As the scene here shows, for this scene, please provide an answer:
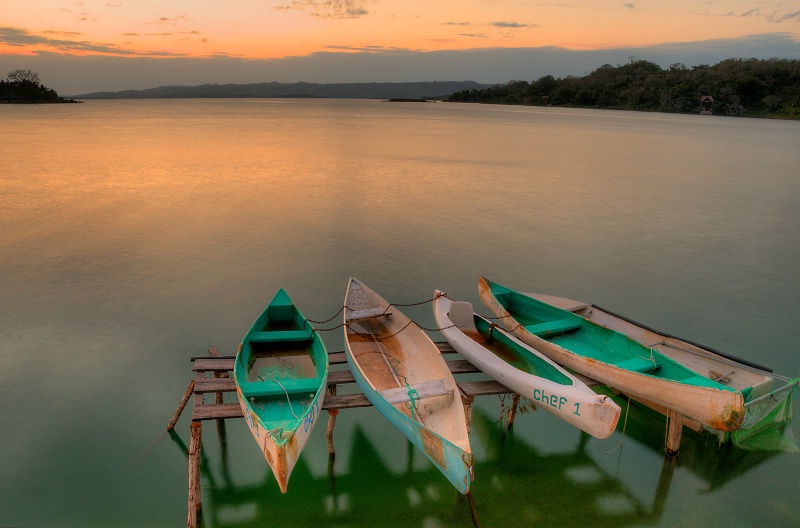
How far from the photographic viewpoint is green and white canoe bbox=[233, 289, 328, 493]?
5.30 m

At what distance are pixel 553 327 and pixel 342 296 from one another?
17.3 ft

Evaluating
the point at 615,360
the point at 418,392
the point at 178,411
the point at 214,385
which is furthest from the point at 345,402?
the point at 615,360

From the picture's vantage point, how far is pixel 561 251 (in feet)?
52.3

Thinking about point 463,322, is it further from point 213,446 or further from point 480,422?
point 213,446

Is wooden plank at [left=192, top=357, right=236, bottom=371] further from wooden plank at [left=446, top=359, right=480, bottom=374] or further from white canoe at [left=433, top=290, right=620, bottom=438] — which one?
white canoe at [left=433, top=290, right=620, bottom=438]

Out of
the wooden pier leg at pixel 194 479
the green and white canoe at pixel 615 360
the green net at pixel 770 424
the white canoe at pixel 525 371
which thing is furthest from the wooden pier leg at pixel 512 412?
the wooden pier leg at pixel 194 479

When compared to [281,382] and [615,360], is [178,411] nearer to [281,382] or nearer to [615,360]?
[281,382]

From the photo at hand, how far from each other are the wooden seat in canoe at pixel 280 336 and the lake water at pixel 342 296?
4.02ft

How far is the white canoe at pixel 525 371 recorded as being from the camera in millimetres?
5887

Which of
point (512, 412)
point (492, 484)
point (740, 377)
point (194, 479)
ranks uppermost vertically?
point (740, 377)

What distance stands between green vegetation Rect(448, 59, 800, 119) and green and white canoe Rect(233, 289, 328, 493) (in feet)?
340

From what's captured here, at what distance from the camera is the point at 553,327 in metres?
8.44

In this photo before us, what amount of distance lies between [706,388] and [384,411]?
3.52m

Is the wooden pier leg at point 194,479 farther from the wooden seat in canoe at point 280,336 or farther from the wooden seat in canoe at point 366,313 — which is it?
the wooden seat in canoe at point 366,313
